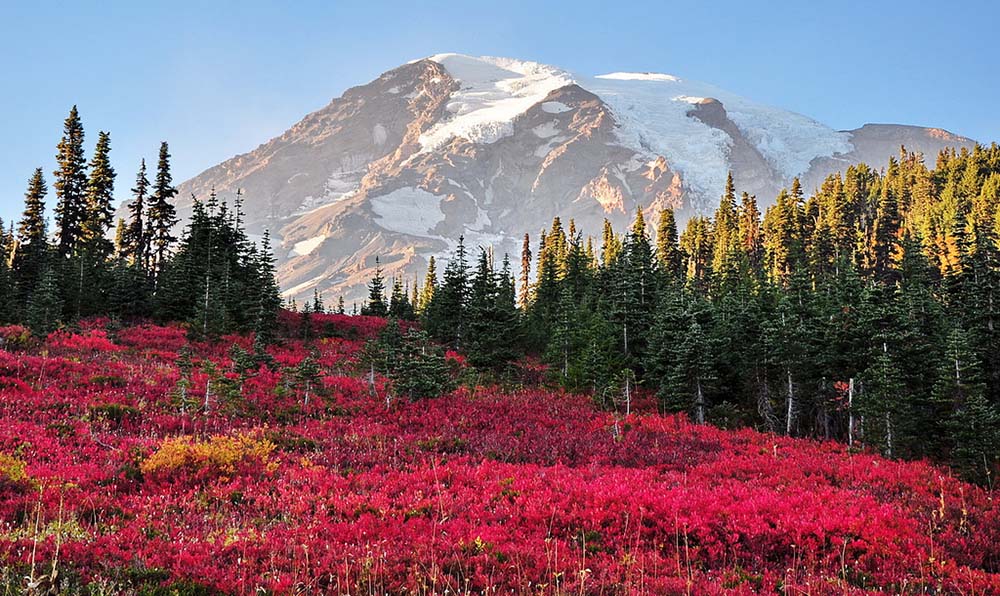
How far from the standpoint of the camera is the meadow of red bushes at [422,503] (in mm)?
7078

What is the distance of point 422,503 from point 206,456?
5551mm

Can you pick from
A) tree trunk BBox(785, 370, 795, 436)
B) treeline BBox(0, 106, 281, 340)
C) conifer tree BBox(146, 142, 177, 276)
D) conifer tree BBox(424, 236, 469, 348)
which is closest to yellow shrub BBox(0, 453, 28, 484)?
treeline BBox(0, 106, 281, 340)

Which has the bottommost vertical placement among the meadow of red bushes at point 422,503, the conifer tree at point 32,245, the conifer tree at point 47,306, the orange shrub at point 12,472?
the meadow of red bushes at point 422,503

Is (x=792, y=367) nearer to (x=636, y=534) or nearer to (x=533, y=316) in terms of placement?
(x=636, y=534)

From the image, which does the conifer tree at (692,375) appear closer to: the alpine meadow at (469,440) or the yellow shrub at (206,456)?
the alpine meadow at (469,440)

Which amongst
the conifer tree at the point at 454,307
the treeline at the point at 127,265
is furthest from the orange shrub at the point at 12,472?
the conifer tree at the point at 454,307

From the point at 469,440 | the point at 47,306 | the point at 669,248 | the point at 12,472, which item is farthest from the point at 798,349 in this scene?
the point at 669,248

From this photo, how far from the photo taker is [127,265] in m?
41.3

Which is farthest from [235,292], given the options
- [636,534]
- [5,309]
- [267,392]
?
[636,534]

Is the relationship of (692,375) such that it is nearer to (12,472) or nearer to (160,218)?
(12,472)

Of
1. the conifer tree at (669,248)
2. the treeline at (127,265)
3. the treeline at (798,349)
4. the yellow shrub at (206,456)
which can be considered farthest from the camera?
the conifer tree at (669,248)

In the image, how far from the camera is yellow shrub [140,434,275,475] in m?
11.4

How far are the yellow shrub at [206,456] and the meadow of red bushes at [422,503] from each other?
0.06 meters

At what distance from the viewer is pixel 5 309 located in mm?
34156
